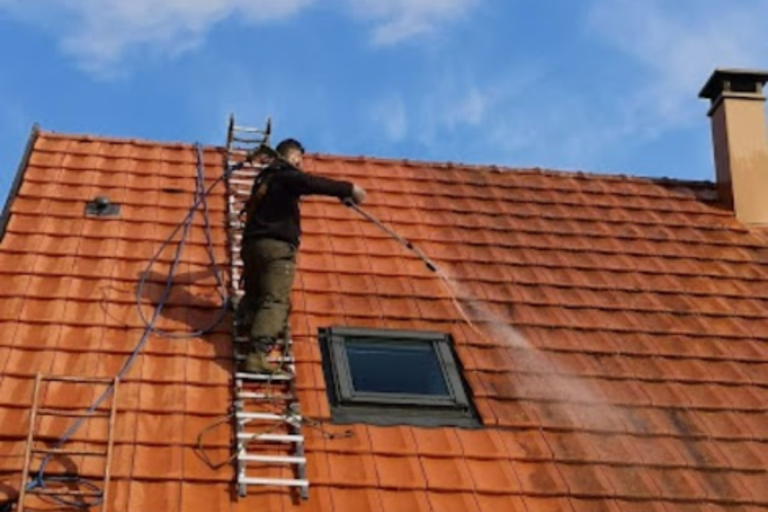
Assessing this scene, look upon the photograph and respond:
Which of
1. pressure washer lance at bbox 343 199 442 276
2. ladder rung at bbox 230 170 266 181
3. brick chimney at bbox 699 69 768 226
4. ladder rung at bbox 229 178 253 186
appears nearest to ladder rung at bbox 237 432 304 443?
pressure washer lance at bbox 343 199 442 276

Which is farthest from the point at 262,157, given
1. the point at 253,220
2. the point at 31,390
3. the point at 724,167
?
the point at 724,167

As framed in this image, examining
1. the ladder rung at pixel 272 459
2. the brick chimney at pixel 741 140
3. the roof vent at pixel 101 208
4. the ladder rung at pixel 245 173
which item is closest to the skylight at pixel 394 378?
the ladder rung at pixel 272 459

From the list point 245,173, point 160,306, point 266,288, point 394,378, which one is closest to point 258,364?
point 266,288

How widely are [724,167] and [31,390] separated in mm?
6525

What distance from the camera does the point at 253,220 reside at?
6.70 m

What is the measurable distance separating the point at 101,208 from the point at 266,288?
206 cm

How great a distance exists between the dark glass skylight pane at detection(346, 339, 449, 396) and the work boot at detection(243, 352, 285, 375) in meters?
0.48

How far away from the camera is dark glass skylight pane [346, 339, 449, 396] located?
6.45 metres

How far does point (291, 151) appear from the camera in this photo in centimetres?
695

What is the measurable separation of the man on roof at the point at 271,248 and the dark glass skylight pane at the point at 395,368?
1.65 ft

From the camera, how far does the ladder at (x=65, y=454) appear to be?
5125 millimetres

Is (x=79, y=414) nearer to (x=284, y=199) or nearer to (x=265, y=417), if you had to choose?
(x=265, y=417)

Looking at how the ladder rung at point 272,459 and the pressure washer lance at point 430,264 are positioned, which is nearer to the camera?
the ladder rung at point 272,459

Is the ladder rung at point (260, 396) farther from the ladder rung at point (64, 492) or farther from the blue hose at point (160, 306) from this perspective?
the ladder rung at point (64, 492)
